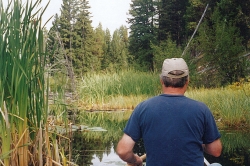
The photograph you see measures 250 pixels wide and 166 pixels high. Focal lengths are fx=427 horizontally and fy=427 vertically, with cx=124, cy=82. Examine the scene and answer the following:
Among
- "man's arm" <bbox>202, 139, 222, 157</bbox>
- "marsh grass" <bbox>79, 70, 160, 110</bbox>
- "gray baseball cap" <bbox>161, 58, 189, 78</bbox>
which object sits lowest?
"marsh grass" <bbox>79, 70, 160, 110</bbox>

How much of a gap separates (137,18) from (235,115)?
95.0 feet

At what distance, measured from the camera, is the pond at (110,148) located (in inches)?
293

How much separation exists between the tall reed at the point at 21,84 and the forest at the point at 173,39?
0.24 meters

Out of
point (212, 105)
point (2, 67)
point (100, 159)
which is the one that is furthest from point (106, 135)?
point (2, 67)

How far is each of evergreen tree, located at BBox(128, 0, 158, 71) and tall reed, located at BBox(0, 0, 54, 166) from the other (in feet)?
108

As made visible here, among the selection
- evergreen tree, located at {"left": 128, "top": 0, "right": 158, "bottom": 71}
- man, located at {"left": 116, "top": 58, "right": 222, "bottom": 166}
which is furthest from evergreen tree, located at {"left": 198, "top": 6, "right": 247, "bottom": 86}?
evergreen tree, located at {"left": 128, "top": 0, "right": 158, "bottom": 71}

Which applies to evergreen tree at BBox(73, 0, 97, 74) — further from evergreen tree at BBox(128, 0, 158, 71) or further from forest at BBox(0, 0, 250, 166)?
evergreen tree at BBox(128, 0, 158, 71)

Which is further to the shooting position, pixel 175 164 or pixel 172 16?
pixel 172 16

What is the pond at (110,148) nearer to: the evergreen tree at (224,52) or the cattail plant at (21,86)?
the cattail plant at (21,86)

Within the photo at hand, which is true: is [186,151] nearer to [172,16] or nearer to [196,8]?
[196,8]

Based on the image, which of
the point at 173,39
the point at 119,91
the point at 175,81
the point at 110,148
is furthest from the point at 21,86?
the point at 173,39

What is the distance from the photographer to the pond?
24.4 ft

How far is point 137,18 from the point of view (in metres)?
38.8

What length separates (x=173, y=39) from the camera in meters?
36.8
